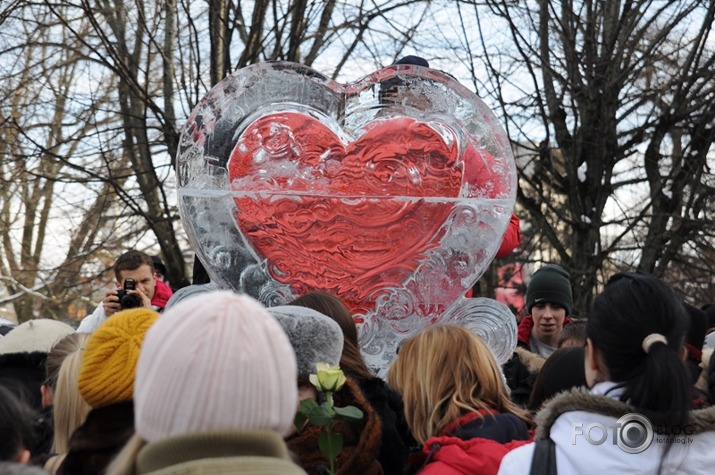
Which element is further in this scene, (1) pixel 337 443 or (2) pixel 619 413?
(1) pixel 337 443

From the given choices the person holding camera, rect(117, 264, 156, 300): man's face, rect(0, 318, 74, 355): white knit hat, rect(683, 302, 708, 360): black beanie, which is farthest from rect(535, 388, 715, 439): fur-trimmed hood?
rect(117, 264, 156, 300): man's face

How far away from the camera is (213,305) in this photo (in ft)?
6.53

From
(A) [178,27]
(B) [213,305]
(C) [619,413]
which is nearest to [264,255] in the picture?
(C) [619,413]

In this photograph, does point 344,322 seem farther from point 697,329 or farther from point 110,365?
point 697,329

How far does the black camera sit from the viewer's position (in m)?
5.16

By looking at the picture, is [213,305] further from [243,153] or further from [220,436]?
[243,153]

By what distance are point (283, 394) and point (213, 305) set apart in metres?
0.21

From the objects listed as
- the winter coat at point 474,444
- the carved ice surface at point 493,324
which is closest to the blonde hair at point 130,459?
the winter coat at point 474,444

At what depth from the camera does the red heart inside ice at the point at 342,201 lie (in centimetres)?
423

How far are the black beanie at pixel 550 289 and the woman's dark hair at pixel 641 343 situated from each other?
2.96 metres

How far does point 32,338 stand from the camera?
14.6 feet

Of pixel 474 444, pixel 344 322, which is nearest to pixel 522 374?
pixel 344 322

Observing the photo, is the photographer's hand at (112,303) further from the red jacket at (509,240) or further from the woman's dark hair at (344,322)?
the red jacket at (509,240)

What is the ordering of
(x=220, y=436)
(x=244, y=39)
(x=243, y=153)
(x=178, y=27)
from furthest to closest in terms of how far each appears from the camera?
(x=244, y=39), (x=178, y=27), (x=243, y=153), (x=220, y=436)
